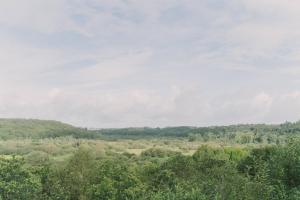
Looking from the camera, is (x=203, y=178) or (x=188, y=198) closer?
(x=188, y=198)

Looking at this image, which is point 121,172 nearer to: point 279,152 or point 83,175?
point 83,175

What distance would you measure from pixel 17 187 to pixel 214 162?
156ft

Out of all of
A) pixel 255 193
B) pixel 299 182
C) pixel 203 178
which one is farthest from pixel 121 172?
pixel 299 182

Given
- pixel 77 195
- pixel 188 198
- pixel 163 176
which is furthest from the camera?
pixel 163 176

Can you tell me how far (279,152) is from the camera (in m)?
69.9

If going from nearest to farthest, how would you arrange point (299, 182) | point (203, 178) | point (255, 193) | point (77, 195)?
point (255, 193) → point (299, 182) → point (203, 178) → point (77, 195)

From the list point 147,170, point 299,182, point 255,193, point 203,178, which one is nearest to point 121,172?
point 203,178

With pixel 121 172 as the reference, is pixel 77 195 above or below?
below

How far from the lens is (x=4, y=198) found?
56000mm

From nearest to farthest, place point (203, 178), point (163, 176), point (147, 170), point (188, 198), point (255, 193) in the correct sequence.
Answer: point (188, 198) → point (255, 193) → point (203, 178) → point (163, 176) → point (147, 170)

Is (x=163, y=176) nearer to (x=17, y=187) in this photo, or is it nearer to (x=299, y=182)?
(x=299, y=182)

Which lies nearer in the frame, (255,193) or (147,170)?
(255,193)

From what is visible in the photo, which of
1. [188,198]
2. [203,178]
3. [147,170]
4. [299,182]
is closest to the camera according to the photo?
[188,198]

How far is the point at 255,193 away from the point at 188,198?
11842 mm
